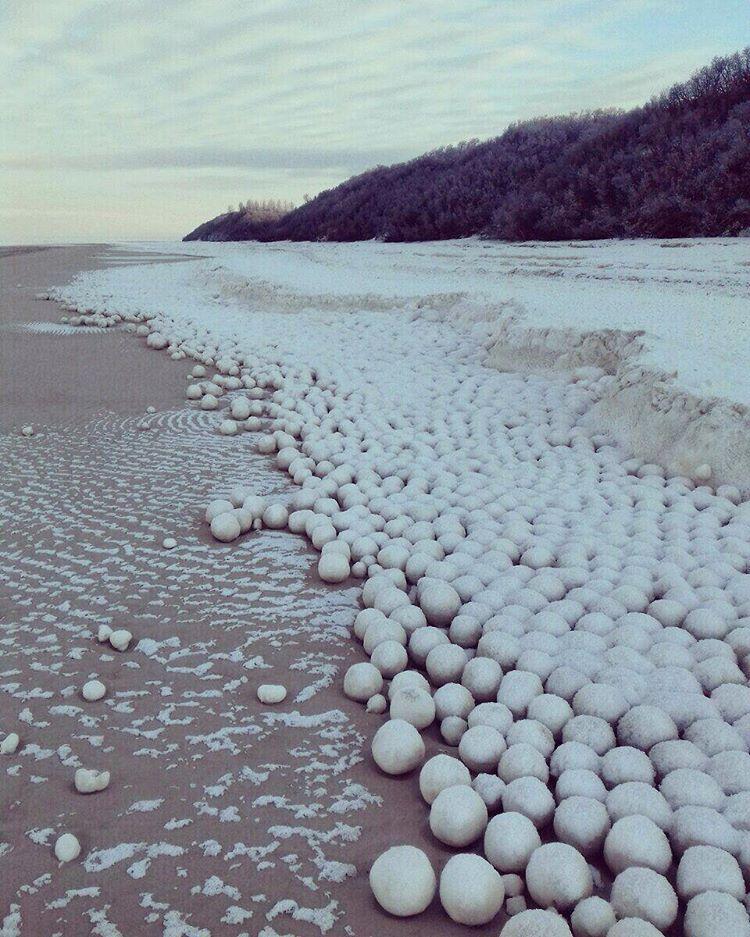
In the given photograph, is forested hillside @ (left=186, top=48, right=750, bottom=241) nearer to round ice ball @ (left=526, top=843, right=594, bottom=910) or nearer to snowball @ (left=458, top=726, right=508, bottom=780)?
snowball @ (left=458, top=726, right=508, bottom=780)

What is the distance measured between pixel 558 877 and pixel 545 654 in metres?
0.68

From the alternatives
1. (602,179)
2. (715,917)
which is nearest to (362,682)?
(715,917)

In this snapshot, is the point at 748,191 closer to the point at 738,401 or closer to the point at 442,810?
the point at 738,401

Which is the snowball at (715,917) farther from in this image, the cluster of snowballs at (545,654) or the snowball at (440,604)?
the snowball at (440,604)

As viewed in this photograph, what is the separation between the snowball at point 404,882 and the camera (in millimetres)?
1407

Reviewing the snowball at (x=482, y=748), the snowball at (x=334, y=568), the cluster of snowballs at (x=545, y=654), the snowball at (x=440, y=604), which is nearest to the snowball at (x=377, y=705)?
the cluster of snowballs at (x=545, y=654)

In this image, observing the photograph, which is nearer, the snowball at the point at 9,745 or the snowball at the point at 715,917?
the snowball at the point at 715,917

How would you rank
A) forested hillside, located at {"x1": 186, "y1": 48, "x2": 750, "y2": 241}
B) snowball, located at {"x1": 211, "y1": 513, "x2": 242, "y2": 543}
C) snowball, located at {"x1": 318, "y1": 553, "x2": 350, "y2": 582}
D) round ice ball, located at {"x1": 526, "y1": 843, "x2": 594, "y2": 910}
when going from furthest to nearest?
forested hillside, located at {"x1": 186, "y1": 48, "x2": 750, "y2": 241}, snowball, located at {"x1": 211, "y1": 513, "x2": 242, "y2": 543}, snowball, located at {"x1": 318, "y1": 553, "x2": 350, "y2": 582}, round ice ball, located at {"x1": 526, "y1": 843, "x2": 594, "y2": 910}

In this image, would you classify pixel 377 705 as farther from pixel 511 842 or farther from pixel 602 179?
pixel 602 179

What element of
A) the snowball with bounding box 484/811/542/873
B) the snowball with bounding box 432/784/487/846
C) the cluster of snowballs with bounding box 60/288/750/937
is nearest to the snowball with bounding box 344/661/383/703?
the cluster of snowballs with bounding box 60/288/750/937

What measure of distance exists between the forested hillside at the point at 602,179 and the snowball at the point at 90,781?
28.0 ft

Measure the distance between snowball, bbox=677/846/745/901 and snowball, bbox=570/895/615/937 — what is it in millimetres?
151

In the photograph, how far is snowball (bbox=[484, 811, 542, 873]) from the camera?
149 cm

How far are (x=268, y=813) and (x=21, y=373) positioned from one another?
14.9ft
